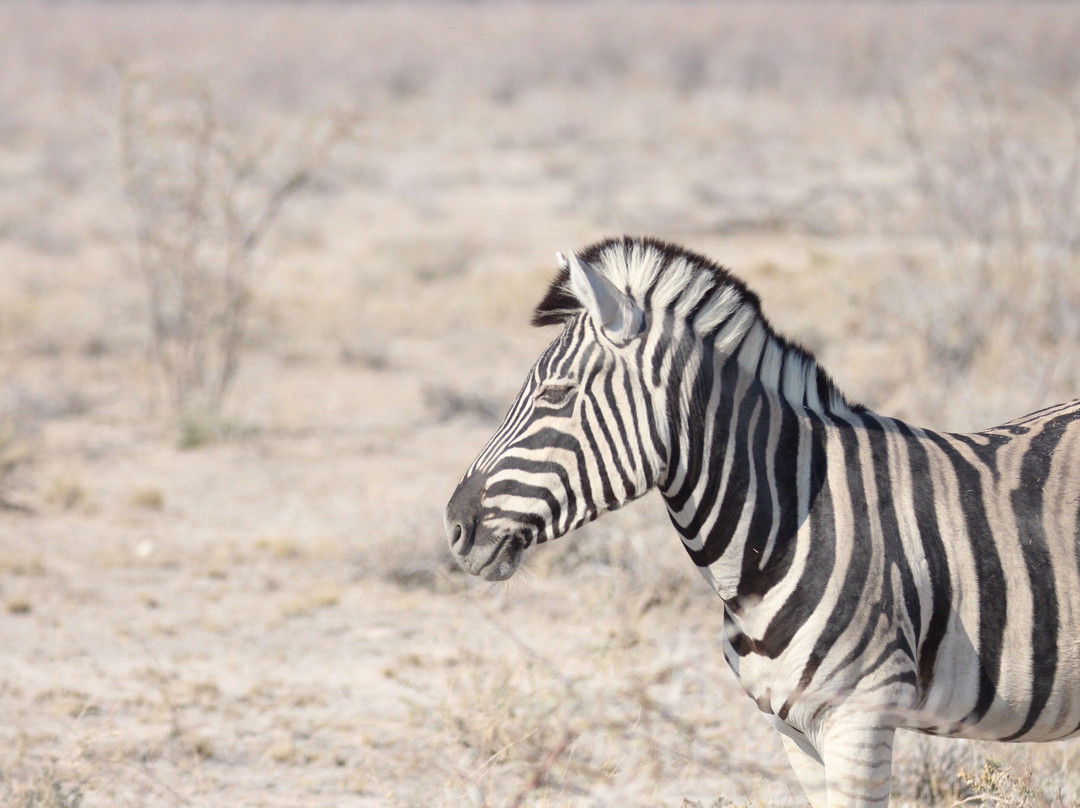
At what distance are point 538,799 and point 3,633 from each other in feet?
10.8

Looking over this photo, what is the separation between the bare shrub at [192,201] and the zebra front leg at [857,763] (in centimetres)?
702

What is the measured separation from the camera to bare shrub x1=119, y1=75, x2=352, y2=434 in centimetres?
907

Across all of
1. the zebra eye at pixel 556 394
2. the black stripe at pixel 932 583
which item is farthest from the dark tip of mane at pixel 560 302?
the black stripe at pixel 932 583

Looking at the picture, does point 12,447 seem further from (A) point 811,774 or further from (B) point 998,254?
(B) point 998,254

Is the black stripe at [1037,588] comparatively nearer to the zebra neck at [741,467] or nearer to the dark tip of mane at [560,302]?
the zebra neck at [741,467]

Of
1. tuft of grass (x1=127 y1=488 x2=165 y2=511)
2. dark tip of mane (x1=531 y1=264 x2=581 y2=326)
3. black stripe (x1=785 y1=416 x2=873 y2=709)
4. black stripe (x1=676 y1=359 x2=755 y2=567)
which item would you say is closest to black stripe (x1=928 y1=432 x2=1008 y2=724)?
black stripe (x1=785 y1=416 x2=873 y2=709)

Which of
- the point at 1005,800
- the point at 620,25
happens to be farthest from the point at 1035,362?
the point at 620,25

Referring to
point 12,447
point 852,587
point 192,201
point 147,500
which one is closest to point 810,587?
point 852,587

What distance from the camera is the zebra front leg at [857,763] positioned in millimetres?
2744

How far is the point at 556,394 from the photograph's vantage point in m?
2.96

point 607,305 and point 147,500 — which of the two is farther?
point 147,500

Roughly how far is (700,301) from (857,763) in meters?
1.19

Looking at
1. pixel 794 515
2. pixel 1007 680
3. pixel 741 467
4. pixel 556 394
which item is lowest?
pixel 1007 680

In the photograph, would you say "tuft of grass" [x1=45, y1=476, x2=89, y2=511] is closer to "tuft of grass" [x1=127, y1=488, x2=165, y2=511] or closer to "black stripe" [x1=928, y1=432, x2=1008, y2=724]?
"tuft of grass" [x1=127, y1=488, x2=165, y2=511]
